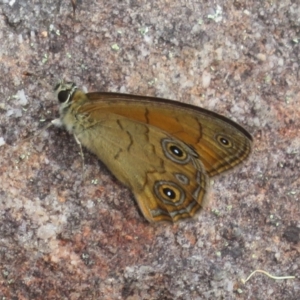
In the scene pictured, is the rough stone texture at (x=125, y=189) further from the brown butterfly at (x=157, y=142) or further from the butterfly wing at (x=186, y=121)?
the butterfly wing at (x=186, y=121)

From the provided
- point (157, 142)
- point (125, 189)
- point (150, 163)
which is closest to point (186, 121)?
point (157, 142)

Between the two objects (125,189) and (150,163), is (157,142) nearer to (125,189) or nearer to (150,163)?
(150,163)

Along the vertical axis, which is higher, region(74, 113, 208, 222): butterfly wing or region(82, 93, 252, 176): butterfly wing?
region(82, 93, 252, 176): butterfly wing

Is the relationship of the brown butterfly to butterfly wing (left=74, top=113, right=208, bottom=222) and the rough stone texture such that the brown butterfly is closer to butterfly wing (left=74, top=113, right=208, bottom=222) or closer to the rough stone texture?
butterfly wing (left=74, top=113, right=208, bottom=222)

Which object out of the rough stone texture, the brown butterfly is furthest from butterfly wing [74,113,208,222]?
the rough stone texture

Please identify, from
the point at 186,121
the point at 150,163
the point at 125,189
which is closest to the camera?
the point at 186,121

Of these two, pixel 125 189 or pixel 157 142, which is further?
pixel 125 189

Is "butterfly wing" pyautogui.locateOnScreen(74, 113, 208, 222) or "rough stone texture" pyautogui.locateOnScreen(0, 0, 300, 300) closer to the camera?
"butterfly wing" pyautogui.locateOnScreen(74, 113, 208, 222)

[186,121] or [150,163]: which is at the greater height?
[186,121]
